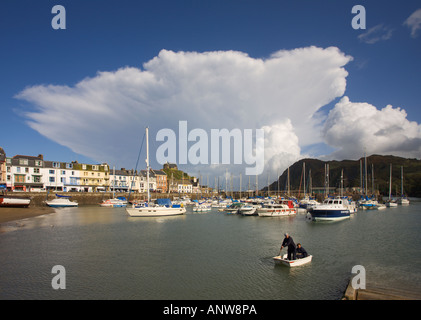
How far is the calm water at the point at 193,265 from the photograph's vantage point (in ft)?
49.2

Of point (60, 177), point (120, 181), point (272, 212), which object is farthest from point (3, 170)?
point (272, 212)

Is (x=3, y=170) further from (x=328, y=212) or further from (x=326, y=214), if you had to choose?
(x=328, y=212)

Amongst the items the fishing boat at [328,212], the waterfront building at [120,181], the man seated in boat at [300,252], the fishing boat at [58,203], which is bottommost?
the fishing boat at [58,203]

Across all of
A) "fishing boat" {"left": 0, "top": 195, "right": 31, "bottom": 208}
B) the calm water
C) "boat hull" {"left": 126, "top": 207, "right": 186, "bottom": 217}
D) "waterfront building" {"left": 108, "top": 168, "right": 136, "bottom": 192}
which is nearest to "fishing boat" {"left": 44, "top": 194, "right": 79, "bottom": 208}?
"fishing boat" {"left": 0, "top": 195, "right": 31, "bottom": 208}

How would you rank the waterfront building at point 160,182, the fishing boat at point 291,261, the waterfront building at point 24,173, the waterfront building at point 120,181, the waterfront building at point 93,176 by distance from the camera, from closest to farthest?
the fishing boat at point 291,261 → the waterfront building at point 24,173 → the waterfront building at point 93,176 → the waterfront building at point 120,181 → the waterfront building at point 160,182

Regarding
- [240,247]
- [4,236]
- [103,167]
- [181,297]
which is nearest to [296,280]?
[181,297]

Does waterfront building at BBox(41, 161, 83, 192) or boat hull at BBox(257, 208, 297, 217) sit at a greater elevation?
waterfront building at BBox(41, 161, 83, 192)

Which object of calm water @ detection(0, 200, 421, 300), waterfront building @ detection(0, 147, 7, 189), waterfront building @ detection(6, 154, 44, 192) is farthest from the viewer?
waterfront building @ detection(6, 154, 44, 192)

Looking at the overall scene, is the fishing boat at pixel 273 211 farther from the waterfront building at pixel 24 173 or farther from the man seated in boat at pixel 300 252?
the waterfront building at pixel 24 173

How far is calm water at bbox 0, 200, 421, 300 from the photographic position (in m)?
15.0

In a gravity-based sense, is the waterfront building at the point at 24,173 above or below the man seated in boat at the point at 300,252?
above

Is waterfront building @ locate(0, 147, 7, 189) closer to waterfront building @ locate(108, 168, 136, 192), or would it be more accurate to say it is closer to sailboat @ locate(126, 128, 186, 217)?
waterfront building @ locate(108, 168, 136, 192)

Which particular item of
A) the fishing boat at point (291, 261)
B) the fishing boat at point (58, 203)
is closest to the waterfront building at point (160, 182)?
the fishing boat at point (58, 203)
